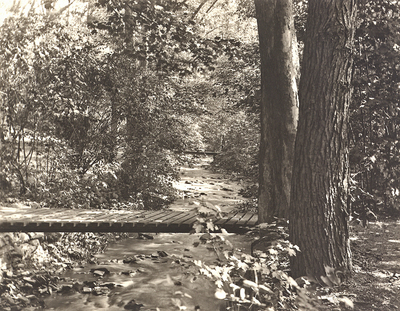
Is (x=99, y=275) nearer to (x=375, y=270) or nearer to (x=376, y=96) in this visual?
(x=375, y=270)

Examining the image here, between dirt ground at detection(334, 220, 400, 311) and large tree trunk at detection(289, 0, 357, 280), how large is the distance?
0.33 meters

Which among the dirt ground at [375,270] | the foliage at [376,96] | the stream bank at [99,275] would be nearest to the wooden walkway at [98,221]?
the stream bank at [99,275]

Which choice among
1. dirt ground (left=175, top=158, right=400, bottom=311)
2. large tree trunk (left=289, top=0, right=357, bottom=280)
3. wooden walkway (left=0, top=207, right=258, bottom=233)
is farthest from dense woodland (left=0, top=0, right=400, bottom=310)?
wooden walkway (left=0, top=207, right=258, bottom=233)

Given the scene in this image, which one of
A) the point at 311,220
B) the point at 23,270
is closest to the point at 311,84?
the point at 311,220

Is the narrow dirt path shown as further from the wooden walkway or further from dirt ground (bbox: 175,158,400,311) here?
the wooden walkway

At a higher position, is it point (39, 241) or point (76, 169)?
point (76, 169)

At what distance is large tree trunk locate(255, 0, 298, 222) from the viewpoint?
5910 mm

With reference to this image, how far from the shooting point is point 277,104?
5945mm

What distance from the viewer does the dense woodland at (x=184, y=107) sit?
14.8ft

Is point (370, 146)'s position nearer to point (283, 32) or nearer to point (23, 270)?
point (283, 32)

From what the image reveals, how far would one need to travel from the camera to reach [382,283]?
5.08 m

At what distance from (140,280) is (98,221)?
1.20 m

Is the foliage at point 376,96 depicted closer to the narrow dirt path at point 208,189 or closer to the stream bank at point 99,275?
the stream bank at point 99,275

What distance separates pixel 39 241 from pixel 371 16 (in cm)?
548
